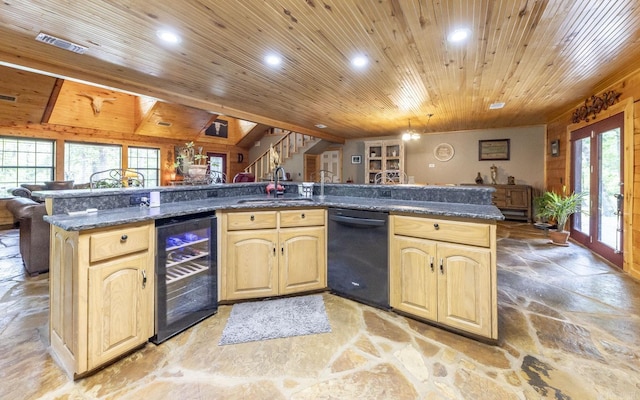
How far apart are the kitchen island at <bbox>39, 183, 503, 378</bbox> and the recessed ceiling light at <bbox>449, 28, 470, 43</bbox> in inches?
54.3

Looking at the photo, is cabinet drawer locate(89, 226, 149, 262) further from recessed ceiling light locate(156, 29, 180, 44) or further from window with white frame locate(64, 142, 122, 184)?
window with white frame locate(64, 142, 122, 184)

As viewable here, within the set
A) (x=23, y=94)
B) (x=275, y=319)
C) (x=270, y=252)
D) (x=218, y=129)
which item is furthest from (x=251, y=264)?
(x=218, y=129)

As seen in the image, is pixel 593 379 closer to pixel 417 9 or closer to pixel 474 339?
pixel 474 339

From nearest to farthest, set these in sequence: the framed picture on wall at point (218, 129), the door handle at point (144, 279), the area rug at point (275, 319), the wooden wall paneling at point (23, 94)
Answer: the door handle at point (144, 279) → the area rug at point (275, 319) → the wooden wall paneling at point (23, 94) → the framed picture on wall at point (218, 129)

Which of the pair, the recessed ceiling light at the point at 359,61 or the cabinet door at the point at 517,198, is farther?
the cabinet door at the point at 517,198

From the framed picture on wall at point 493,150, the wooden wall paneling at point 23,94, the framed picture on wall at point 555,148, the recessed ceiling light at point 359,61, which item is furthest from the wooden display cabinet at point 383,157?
the wooden wall paneling at point 23,94

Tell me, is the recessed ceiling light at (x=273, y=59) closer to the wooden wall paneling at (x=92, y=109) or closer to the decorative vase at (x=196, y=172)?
the decorative vase at (x=196, y=172)

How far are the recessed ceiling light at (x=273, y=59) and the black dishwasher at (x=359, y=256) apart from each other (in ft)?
5.75

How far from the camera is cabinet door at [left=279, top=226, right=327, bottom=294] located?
8.20 feet

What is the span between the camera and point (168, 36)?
2.54 meters

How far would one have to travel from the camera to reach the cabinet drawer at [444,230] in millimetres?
1860

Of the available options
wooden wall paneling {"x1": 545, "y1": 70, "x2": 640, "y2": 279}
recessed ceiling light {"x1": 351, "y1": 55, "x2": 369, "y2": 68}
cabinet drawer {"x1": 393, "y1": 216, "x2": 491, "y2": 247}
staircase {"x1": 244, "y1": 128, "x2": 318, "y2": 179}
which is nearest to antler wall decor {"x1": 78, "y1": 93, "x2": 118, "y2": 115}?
staircase {"x1": 244, "y1": 128, "x2": 318, "y2": 179}

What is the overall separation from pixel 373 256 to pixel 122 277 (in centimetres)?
175

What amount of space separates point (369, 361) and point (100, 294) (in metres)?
1.61
